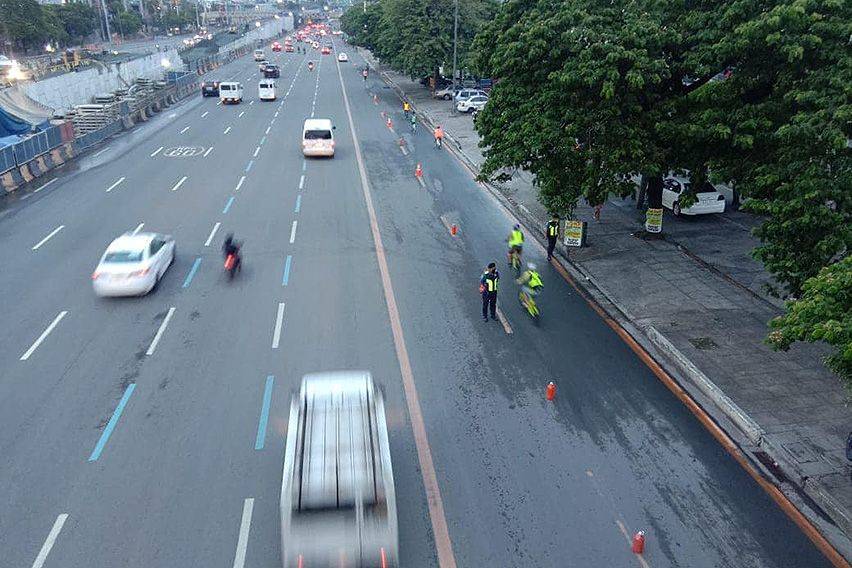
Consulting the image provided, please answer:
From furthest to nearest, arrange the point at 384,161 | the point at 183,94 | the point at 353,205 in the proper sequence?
the point at 183,94 → the point at 384,161 → the point at 353,205

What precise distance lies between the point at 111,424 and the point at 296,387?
3638 millimetres

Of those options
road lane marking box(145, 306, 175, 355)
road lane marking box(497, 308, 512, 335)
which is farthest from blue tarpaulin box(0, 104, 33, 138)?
road lane marking box(497, 308, 512, 335)

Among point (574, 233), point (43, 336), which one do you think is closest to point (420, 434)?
point (43, 336)

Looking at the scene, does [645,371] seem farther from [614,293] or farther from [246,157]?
[246,157]

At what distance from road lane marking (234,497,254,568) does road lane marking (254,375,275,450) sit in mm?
1498

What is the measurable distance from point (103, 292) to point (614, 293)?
47.7 feet

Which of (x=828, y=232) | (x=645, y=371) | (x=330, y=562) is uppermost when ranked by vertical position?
(x=828, y=232)

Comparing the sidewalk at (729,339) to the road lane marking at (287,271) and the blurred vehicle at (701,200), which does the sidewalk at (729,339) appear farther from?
the road lane marking at (287,271)

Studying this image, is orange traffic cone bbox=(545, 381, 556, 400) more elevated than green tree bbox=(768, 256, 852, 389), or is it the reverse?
green tree bbox=(768, 256, 852, 389)

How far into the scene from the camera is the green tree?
26.8 feet

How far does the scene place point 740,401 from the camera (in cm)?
1285

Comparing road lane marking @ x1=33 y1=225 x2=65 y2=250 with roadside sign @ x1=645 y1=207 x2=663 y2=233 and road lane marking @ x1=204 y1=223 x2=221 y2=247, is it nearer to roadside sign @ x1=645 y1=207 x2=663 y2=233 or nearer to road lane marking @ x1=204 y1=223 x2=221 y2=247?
road lane marking @ x1=204 y1=223 x2=221 y2=247

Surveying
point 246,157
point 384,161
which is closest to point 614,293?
point 384,161

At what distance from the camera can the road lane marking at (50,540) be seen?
903 centimetres
